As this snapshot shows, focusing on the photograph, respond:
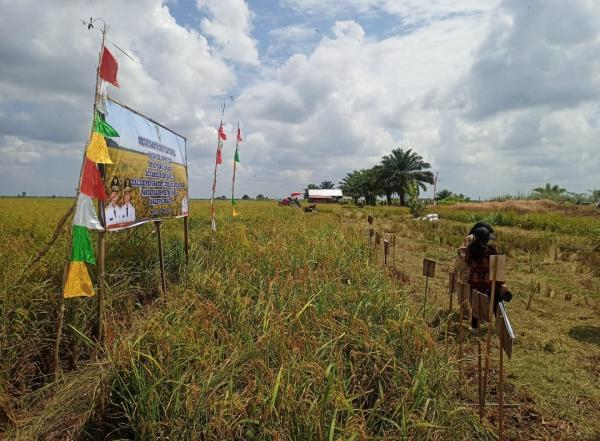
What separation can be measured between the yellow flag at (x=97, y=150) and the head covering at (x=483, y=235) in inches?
149

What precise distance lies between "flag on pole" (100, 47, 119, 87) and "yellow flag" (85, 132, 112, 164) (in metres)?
0.50

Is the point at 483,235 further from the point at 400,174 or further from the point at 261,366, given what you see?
the point at 400,174

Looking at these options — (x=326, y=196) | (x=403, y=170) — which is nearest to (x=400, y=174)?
(x=403, y=170)

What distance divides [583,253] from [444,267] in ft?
12.7

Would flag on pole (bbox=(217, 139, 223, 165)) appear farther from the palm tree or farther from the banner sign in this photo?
the palm tree

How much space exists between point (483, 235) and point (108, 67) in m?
4.02

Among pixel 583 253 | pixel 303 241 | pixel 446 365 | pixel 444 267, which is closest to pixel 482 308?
pixel 446 365

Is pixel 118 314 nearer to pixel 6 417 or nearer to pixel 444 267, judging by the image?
pixel 6 417

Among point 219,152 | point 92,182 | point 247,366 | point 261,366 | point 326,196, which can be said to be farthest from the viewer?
point 326,196

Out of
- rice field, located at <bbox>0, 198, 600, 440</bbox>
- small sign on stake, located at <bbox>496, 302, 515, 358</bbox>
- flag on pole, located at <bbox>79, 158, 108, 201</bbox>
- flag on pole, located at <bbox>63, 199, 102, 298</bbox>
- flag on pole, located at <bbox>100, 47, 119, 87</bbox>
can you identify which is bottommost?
rice field, located at <bbox>0, 198, 600, 440</bbox>

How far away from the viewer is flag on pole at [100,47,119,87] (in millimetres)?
3258

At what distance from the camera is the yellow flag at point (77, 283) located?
2.88m

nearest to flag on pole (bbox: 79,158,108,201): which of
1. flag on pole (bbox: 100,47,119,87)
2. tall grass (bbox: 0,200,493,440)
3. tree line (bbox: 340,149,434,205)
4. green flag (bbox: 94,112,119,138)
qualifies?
green flag (bbox: 94,112,119,138)

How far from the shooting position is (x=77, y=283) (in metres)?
2.91
